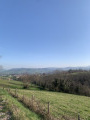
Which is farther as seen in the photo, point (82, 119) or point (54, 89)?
point (54, 89)

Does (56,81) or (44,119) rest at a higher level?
(44,119)

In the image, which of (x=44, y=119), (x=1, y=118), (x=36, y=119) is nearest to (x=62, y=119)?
(x=44, y=119)

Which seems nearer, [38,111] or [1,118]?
[1,118]

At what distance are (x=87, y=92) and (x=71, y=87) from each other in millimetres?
6696

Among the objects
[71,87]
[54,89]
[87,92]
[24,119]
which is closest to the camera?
[24,119]

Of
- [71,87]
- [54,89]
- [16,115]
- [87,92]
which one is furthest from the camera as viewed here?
[54,89]

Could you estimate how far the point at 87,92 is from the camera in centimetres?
4022

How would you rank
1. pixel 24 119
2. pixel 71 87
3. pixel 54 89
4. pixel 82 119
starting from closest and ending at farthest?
pixel 24 119, pixel 82 119, pixel 71 87, pixel 54 89

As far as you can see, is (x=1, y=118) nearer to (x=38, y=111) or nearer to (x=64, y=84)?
(x=38, y=111)

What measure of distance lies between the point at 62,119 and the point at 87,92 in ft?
123

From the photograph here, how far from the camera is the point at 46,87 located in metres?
53.5

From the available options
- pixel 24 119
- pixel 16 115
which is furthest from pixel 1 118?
pixel 24 119

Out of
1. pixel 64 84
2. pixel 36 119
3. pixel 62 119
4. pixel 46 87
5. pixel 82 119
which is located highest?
pixel 36 119

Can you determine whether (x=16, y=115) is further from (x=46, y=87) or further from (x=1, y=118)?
(x=46, y=87)
